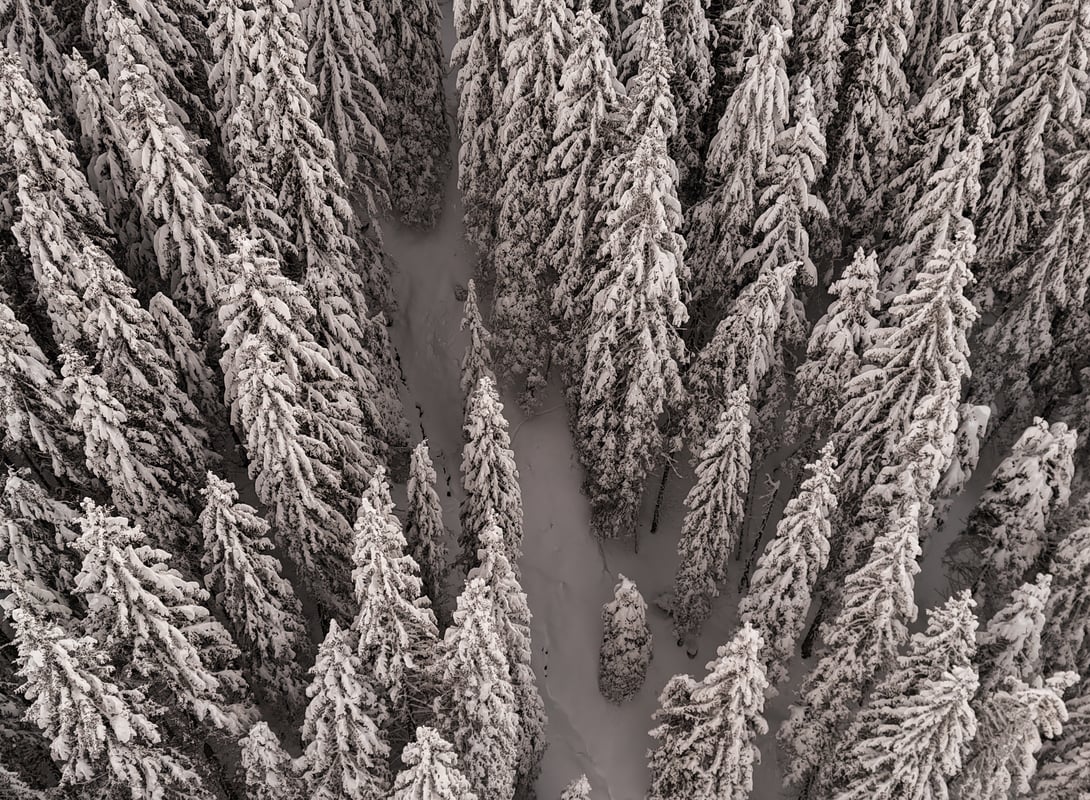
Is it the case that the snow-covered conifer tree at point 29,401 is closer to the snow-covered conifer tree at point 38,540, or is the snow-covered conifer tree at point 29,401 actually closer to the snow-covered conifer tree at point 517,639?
Result: the snow-covered conifer tree at point 38,540

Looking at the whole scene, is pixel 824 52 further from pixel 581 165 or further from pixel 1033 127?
pixel 581 165

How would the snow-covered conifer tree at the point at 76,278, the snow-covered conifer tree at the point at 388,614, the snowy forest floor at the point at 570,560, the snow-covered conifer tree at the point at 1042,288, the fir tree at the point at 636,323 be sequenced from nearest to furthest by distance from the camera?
the snow-covered conifer tree at the point at 388,614 → the snow-covered conifer tree at the point at 76,278 → the fir tree at the point at 636,323 → the snow-covered conifer tree at the point at 1042,288 → the snowy forest floor at the point at 570,560

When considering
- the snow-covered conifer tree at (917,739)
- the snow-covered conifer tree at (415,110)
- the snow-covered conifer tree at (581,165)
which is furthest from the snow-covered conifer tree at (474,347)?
the snow-covered conifer tree at (917,739)

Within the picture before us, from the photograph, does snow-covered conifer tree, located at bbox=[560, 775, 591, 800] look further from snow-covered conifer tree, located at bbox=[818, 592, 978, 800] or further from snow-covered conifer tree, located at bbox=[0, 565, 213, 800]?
snow-covered conifer tree, located at bbox=[0, 565, 213, 800]

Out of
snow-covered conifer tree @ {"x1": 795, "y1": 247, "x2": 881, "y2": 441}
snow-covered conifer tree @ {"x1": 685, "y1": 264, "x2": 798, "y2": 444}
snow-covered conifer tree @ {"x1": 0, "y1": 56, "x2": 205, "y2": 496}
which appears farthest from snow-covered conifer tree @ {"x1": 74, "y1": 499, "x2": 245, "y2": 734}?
snow-covered conifer tree @ {"x1": 795, "y1": 247, "x2": 881, "y2": 441}

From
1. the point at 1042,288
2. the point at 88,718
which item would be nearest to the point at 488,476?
the point at 88,718

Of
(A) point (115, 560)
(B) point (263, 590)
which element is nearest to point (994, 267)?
(B) point (263, 590)

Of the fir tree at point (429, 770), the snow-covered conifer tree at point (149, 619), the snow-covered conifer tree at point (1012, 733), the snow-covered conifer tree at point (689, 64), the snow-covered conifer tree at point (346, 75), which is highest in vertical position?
the snow-covered conifer tree at point (346, 75)
